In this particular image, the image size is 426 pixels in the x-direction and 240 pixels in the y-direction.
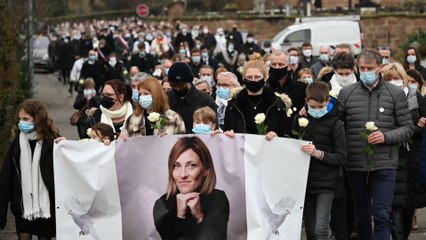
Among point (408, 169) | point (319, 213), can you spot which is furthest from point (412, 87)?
point (319, 213)

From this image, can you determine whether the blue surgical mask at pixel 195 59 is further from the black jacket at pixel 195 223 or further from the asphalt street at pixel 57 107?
the black jacket at pixel 195 223

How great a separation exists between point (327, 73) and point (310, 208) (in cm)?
372

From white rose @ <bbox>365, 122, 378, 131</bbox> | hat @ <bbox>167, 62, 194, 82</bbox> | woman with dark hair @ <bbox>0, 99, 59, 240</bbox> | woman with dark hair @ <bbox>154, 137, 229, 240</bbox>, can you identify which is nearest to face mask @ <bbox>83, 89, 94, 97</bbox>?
hat @ <bbox>167, 62, 194, 82</bbox>

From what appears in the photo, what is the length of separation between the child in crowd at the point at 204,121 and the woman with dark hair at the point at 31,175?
1.28 m

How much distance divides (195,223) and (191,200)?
19cm

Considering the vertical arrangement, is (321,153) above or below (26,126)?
below

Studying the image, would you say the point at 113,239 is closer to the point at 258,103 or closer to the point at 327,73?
the point at 258,103

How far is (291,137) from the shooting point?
1116cm

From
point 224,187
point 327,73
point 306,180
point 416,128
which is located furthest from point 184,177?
point 327,73

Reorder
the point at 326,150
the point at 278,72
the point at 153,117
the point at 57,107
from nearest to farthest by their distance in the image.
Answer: the point at 153,117
the point at 326,150
the point at 278,72
the point at 57,107

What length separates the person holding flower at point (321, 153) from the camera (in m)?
10.7

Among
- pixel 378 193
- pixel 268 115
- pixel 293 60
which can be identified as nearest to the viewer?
pixel 378 193

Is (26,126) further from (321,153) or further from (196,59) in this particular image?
(196,59)

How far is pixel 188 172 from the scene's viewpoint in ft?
33.2
